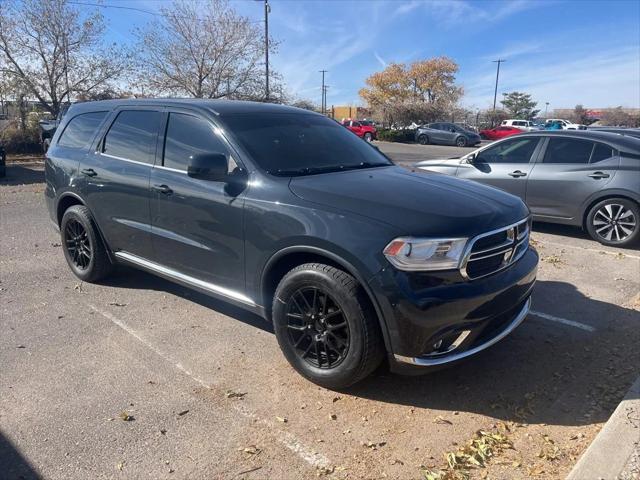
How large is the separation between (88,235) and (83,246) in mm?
293

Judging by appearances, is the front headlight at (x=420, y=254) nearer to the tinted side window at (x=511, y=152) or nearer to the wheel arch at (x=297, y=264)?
the wheel arch at (x=297, y=264)

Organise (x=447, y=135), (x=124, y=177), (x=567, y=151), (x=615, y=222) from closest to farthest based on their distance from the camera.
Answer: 1. (x=124, y=177)
2. (x=615, y=222)
3. (x=567, y=151)
4. (x=447, y=135)

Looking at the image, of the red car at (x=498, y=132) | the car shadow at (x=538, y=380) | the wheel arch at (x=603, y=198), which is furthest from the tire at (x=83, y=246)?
the red car at (x=498, y=132)

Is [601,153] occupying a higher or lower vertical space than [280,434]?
higher

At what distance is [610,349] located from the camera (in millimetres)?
4027

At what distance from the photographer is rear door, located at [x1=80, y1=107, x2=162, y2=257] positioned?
4395mm

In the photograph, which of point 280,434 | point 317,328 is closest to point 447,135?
point 317,328

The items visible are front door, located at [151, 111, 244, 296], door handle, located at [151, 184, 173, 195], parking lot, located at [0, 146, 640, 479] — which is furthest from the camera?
door handle, located at [151, 184, 173, 195]

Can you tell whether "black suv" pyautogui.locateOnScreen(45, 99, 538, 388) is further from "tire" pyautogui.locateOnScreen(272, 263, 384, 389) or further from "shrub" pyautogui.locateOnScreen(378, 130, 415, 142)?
"shrub" pyautogui.locateOnScreen(378, 130, 415, 142)

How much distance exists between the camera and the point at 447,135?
36656 mm

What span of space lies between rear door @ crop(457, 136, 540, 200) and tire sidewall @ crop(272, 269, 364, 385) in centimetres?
569

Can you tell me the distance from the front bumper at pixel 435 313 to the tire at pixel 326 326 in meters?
0.14

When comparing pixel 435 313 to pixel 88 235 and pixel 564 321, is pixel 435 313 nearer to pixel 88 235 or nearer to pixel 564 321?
pixel 564 321

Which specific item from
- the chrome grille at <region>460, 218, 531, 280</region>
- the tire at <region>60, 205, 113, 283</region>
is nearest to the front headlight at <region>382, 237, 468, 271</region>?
the chrome grille at <region>460, 218, 531, 280</region>
